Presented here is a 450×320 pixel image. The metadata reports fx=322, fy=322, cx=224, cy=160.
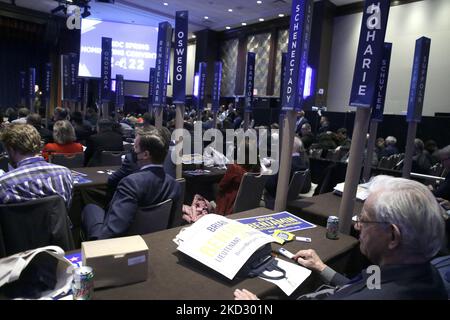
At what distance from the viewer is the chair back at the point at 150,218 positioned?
199cm

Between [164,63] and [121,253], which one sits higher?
[164,63]

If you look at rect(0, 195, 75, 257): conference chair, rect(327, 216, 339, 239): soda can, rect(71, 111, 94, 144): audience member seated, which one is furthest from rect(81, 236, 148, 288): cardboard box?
rect(71, 111, 94, 144): audience member seated

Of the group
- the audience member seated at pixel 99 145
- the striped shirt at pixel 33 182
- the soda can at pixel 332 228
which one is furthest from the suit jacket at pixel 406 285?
the audience member seated at pixel 99 145

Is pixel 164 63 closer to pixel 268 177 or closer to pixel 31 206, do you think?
pixel 268 177

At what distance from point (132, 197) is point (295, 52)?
1559mm

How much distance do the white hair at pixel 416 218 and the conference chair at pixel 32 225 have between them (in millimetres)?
1644

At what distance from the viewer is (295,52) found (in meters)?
2.39

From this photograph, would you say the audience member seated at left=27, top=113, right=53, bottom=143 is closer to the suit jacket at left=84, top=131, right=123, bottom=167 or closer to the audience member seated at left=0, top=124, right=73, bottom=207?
the suit jacket at left=84, top=131, right=123, bottom=167

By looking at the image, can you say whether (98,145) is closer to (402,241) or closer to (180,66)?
(180,66)

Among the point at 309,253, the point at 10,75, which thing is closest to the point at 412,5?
the point at 309,253

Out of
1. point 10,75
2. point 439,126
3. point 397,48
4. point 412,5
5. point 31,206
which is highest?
point 412,5

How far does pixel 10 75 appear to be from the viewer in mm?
15891

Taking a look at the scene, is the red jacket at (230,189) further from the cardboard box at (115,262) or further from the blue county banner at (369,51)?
the cardboard box at (115,262)
